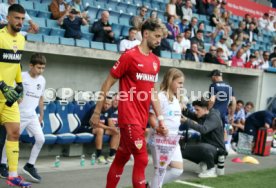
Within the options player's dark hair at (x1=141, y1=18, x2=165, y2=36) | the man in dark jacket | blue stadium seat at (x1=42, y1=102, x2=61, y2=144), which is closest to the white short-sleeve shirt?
blue stadium seat at (x1=42, y1=102, x2=61, y2=144)

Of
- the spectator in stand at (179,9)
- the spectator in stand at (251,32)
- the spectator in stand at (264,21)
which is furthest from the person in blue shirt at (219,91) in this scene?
the spectator in stand at (264,21)

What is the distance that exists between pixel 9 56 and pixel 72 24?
4835 millimetres

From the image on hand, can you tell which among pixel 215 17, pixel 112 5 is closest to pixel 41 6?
pixel 112 5

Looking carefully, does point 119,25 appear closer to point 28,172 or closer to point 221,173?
point 221,173

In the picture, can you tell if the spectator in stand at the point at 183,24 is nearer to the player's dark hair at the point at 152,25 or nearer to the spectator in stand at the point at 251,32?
the spectator in stand at the point at 251,32

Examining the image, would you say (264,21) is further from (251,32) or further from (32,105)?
(32,105)

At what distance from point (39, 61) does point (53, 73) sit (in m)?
3.12

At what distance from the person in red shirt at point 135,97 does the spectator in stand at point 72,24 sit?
538 cm

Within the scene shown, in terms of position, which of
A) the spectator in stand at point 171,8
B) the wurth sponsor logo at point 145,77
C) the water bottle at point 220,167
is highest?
the spectator in stand at point 171,8

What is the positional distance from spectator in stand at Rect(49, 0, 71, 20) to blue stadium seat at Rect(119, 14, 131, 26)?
7.65 feet

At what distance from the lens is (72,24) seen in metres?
10.4

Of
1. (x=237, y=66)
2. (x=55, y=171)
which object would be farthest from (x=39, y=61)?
(x=237, y=66)

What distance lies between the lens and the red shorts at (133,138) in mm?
4965

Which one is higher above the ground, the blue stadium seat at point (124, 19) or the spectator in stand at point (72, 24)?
the blue stadium seat at point (124, 19)
